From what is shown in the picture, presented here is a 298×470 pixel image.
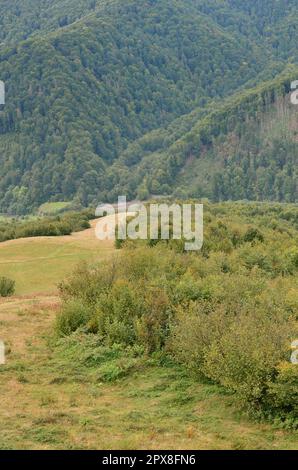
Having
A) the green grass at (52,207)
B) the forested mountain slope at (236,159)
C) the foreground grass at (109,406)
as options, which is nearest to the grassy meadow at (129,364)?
the foreground grass at (109,406)

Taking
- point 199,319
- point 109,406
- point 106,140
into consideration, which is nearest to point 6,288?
point 199,319

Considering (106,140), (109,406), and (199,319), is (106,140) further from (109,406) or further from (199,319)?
(109,406)

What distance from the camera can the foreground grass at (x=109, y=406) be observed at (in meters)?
8.50

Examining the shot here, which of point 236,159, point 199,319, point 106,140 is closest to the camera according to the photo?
point 199,319

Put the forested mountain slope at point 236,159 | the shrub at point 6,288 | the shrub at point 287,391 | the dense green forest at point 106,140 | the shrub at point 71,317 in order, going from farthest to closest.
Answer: the dense green forest at point 106,140, the forested mountain slope at point 236,159, the shrub at point 6,288, the shrub at point 71,317, the shrub at point 287,391

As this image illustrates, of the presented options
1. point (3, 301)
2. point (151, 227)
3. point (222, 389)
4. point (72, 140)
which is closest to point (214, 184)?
point (72, 140)

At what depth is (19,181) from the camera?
500ft

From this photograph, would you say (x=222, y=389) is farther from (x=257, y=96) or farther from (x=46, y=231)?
(x=257, y=96)

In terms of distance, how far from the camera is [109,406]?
9.94 meters

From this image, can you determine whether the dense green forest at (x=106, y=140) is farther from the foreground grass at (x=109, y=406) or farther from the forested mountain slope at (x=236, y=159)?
the foreground grass at (x=109, y=406)

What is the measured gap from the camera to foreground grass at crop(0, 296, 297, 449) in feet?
27.9

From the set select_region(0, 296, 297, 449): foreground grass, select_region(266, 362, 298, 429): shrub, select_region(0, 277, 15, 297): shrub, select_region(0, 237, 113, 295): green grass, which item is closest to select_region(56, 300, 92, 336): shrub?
select_region(0, 296, 297, 449): foreground grass

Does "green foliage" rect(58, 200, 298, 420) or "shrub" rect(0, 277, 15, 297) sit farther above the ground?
"green foliage" rect(58, 200, 298, 420)

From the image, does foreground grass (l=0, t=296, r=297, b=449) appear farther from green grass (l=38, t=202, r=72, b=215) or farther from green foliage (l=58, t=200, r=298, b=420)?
green grass (l=38, t=202, r=72, b=215)
